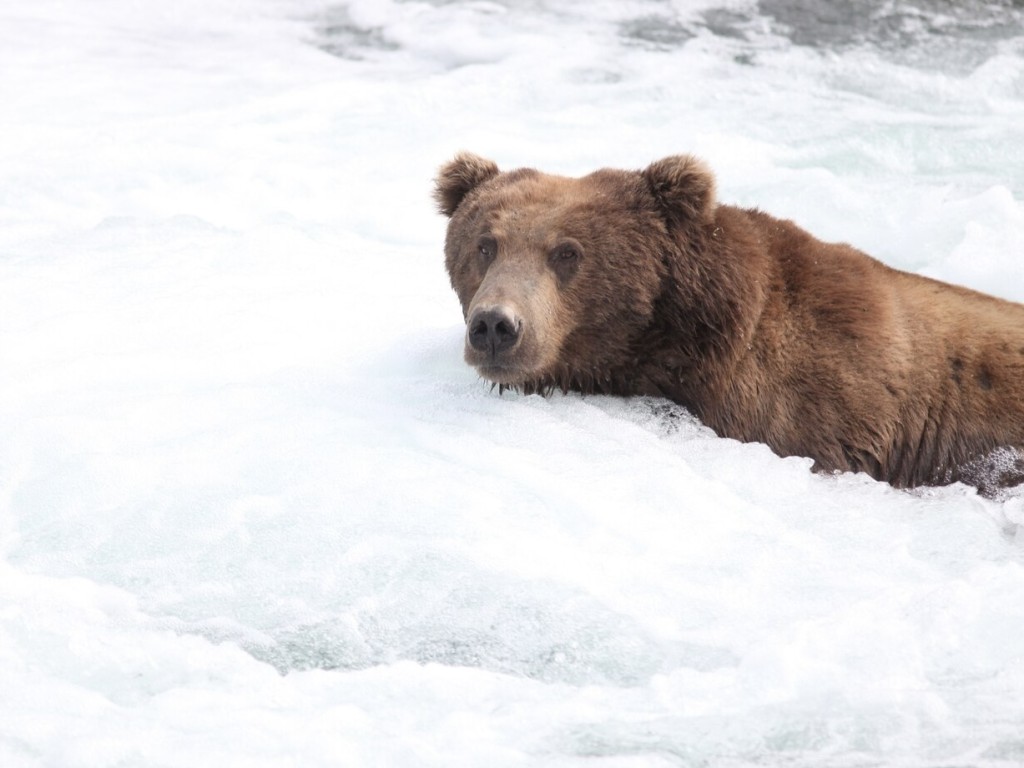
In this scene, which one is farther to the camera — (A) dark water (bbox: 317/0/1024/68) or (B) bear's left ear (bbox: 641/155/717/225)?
(A) dark water (bbox: 317/0/1024/68)

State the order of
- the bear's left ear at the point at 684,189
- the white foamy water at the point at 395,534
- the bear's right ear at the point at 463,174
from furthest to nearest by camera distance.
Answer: the bear's right ear at the point at 463,174, the bear's left ear at the point at 684,189, the white foamy water at the point at 395,534

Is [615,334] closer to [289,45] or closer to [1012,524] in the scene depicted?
[1012,524]

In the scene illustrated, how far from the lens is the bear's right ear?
19.9 ft

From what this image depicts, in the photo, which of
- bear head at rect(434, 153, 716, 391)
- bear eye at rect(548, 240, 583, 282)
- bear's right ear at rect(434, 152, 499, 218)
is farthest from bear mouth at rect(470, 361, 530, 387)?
bear's right ear at rect(434, 152, 499, 218)

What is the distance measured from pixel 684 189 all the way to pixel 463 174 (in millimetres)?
1001

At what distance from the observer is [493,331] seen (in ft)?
17.0

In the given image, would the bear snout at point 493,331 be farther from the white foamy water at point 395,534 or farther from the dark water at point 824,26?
the dark water at point 824,26

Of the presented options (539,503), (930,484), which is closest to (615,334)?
(539,503)

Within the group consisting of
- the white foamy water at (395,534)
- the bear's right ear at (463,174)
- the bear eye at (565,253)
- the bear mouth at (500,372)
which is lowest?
the white foamy water at (395,534)

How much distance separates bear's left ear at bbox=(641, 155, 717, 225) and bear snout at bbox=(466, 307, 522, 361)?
84 cm

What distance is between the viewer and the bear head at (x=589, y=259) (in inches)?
214

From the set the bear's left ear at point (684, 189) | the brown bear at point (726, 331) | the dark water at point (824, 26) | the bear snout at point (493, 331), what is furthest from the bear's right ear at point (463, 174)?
the dark water at point (824, 26)

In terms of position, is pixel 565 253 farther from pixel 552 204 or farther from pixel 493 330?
pixel 493 330

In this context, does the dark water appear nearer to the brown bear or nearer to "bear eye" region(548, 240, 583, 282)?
the brown bear
